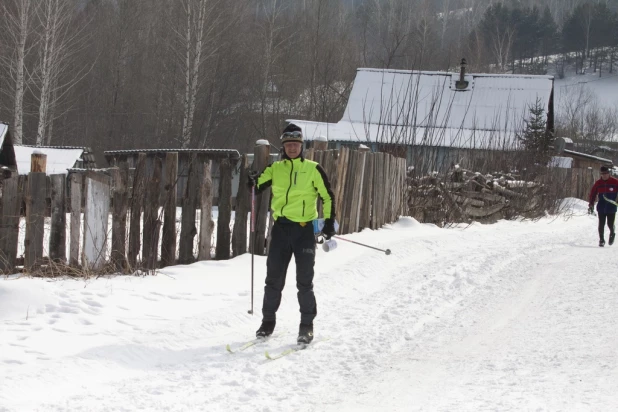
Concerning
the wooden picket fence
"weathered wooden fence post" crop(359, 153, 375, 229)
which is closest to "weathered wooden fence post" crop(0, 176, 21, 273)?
the wooden picket fence

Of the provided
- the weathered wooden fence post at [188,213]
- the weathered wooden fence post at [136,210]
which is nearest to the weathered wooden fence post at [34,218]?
the weathered wooden fence post at [136,210]

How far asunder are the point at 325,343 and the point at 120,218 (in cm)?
299

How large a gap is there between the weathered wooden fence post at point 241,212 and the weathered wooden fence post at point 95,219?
1.75 meters

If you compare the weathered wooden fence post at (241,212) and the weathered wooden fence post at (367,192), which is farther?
the weathered wooden fence post at (367,192)

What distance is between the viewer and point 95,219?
26.0 ft

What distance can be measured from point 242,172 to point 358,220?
3916mm

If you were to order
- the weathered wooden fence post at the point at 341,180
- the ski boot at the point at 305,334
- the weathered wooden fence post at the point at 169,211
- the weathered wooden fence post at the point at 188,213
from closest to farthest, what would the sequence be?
1. the ski boot at the point at 305,334
2. the weathered wooden fence post at the point at 169,211
3. the weathered wooden fence post at the point at 188,213
4. the weathered wooden fence post at the point at 341,180

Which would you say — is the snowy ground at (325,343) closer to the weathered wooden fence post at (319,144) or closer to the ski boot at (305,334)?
the ski boot at (305,334)

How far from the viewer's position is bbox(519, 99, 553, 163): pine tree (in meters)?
24.2

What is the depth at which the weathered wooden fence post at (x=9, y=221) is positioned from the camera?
793 centimetres

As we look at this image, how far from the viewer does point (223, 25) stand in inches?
1529

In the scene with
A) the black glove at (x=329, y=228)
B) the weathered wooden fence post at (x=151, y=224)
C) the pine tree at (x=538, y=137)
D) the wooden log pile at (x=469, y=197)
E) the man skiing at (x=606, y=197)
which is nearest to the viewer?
the black glove at (x=329, y=228)

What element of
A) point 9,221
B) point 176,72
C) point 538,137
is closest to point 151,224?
point 9,221

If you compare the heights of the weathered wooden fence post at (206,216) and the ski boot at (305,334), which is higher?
the weathered wooden fence post at (206,216)
